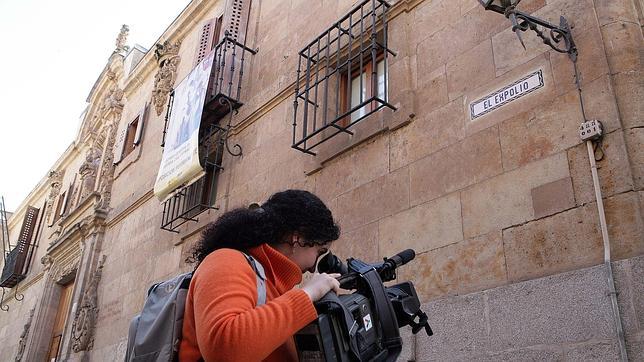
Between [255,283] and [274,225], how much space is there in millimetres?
327

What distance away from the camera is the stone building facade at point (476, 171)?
9.53 ft

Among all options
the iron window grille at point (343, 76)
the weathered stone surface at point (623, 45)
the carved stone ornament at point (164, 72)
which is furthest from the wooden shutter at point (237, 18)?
the weathered stone surface at point (623, 45)

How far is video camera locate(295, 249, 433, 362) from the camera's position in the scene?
1.63 metres

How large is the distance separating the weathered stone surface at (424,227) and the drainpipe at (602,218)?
94 cm

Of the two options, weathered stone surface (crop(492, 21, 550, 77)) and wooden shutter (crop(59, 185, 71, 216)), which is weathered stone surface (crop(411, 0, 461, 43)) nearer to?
weathered stone surface (crop(492, 21, 550, 77))

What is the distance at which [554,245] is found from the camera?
3092mm

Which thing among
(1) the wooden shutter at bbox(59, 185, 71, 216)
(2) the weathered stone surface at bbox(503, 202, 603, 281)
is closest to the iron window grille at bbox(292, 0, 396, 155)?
(2) the weathered stone surface at bbox(503, 202, 603, 281)

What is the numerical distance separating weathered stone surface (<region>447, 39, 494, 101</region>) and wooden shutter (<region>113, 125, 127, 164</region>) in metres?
8.66

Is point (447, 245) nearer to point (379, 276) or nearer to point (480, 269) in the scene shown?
point (480, 269)

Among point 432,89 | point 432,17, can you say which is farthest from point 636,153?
point 432,17

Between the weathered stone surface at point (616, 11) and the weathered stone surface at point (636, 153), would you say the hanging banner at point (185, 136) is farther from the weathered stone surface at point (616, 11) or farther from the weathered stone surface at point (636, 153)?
the weathered stone surface at point (636, 153)

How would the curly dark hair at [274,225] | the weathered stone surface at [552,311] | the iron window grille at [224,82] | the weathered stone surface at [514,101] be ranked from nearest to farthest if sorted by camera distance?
1. the curly dark hair at [274,225]
2. the weathered stone surface at [552,311]
3. the weathered stone surface at [514,101]
4. the iron window grille at [224,82]

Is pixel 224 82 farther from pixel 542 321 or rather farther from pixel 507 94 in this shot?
pixel 542 321

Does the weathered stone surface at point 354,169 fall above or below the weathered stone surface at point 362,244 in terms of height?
above
